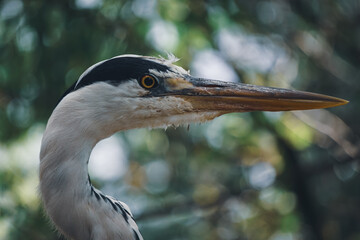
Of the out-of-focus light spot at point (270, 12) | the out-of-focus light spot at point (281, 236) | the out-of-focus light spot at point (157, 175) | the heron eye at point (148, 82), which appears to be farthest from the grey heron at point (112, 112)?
the out-of-focus light spot at point (281, 236)

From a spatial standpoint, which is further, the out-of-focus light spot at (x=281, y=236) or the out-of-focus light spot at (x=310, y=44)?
the out-of-focus light spot at (x=281, y=236)

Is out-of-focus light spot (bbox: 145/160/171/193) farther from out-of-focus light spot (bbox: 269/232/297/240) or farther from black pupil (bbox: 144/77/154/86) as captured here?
black pupil (bbox: 144/77/154/86)

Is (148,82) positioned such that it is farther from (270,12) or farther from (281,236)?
(281,236)

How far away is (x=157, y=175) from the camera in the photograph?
7348mm

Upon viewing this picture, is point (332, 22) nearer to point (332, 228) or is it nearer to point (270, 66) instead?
point (270, 66)

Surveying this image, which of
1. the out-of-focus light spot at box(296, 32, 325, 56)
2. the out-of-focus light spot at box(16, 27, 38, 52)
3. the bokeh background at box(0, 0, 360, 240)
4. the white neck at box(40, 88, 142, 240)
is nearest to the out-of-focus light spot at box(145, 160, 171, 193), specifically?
the bokeh background at box(0, 0, 360, 240)

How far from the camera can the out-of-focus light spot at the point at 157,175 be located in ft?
22.5

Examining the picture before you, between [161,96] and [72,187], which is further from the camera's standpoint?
[161,96]

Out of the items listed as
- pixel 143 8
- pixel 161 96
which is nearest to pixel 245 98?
pixel 161 96

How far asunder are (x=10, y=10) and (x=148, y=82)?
8.24 feet

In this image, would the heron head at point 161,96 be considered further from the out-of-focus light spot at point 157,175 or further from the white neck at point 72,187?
the out-of-focus light spot at point 157,175

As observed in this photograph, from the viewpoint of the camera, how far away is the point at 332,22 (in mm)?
5984

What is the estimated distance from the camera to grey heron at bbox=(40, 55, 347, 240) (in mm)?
2211

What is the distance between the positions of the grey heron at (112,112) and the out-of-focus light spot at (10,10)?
2311mm
